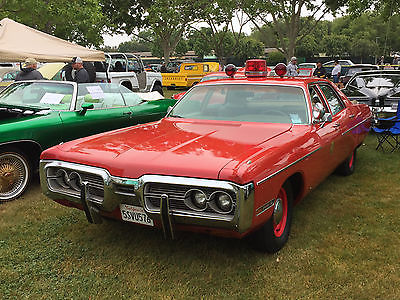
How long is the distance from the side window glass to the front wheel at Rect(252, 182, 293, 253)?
1844mm

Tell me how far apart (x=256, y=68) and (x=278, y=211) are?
7.00 ft

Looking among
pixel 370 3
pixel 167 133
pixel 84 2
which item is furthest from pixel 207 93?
pixel 84 2

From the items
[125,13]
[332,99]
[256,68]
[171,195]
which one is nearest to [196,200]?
[171,195]

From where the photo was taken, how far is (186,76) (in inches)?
814

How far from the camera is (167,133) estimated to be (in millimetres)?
3865

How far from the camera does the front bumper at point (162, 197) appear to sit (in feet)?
8.88

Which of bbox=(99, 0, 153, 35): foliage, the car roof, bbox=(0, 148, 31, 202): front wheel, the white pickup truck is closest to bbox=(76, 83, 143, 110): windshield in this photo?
bbox=(0, 148, 31, 202): front wheel

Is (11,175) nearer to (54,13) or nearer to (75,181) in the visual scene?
(75,181)

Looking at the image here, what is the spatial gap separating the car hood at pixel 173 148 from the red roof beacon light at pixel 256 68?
3.61 feet

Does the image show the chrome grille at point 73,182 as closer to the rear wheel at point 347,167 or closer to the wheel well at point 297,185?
the wheel well at point 297,185

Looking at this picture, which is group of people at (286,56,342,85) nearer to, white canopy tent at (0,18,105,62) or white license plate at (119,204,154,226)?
white canopy tent at (0,18,105,62)

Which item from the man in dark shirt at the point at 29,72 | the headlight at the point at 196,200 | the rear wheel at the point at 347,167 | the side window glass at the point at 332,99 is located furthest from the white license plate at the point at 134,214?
the man in dark shirt at the point at 29,72

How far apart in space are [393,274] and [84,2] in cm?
2121

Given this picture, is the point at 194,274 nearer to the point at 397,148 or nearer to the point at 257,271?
the point at 257,271
